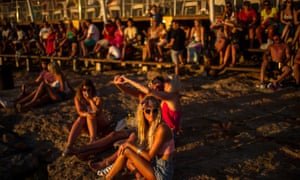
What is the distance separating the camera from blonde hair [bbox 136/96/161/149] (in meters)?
3.62

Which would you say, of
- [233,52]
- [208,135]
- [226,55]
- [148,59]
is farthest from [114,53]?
[208,135]

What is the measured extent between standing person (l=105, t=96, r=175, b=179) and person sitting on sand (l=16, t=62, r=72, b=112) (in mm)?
4454

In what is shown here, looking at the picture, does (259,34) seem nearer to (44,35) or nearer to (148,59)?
(148,59)

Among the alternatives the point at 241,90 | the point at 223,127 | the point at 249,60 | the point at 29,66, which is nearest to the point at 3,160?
the point at 223,127

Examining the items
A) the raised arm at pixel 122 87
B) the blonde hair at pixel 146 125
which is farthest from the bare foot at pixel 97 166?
the raised arm at pixel 122 87

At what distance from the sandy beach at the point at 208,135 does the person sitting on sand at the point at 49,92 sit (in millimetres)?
202

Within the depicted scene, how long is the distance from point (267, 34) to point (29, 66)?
10.2m

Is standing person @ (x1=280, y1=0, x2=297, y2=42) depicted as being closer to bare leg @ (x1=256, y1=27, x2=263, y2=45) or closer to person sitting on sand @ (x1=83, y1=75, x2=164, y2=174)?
bare leg @ (x1=256, y1=27, x2=263, y2=45)

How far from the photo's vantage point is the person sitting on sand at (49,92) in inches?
300

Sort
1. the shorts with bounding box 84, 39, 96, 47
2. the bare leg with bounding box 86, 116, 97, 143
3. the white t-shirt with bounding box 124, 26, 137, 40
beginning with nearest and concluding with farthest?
the bare leg with bounding box 86, 116, 97, 143 < the white t-shirt with bounding box 124, 26, 137, 40 < the shorts with bounding box 84, 39, 96, 47

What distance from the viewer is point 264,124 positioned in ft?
19.7

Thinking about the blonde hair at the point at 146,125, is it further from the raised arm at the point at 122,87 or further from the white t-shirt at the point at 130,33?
the white t-shirt at the point at 130,33

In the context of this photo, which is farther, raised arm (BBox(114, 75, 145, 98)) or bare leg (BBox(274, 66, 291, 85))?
bare leg (BBox(274, 66, 291, 85))

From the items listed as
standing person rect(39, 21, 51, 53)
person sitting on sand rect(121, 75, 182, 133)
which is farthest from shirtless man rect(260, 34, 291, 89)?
standing person rect(39, 21, 51, 53)
